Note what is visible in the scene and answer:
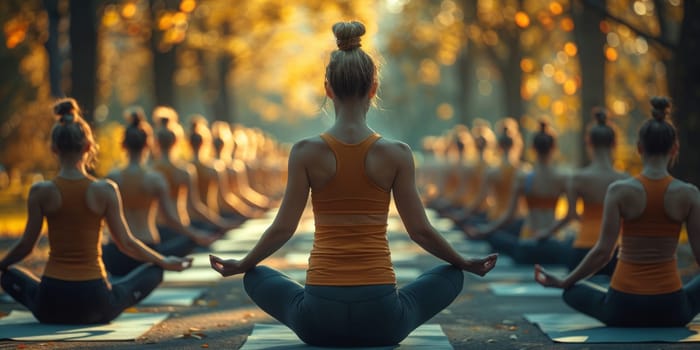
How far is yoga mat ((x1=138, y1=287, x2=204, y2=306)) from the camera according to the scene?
10.8 m

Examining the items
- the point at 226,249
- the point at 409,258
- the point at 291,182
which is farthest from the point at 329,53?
the point at 226,249

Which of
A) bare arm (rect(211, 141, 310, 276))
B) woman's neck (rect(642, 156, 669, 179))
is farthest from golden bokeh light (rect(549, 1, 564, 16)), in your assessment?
bare arm (rect(211, 141, 310, 276))

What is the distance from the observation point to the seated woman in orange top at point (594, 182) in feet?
34.3

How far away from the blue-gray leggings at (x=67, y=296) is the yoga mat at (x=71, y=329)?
7 centimetres

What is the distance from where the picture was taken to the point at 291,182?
21.6 ft

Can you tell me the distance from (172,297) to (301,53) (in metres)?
44.7

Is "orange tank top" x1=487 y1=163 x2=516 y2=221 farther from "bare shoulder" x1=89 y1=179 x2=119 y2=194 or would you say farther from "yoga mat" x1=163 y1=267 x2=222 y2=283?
"bare shoulder" x1=89 y1=179 x2=119 y2=194

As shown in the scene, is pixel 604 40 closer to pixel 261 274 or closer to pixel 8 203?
pixel 261 274

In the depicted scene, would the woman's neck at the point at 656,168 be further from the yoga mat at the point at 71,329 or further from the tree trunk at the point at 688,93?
the tree trunk at the point at 688,93

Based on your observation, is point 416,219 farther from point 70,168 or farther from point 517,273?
point 517,273

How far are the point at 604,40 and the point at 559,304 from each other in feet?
36.5

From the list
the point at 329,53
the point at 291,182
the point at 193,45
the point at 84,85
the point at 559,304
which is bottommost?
the point at 559,304

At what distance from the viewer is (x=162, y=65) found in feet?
92.7

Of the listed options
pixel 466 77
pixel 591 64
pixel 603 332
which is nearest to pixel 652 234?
pixel 603 332
